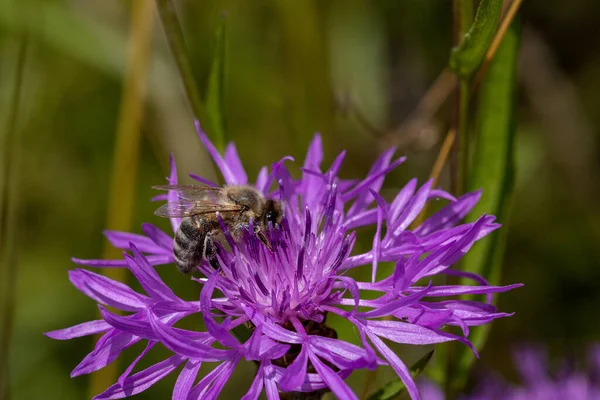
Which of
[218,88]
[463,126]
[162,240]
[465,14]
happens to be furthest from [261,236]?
[465,14]

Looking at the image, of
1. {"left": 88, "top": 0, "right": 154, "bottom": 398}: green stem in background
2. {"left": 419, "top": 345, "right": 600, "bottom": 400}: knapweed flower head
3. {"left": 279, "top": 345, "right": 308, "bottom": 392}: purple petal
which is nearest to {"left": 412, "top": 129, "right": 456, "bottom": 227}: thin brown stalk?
{"left": 279, "top": 345, "right": 308, "bottom": 392}: purple petal

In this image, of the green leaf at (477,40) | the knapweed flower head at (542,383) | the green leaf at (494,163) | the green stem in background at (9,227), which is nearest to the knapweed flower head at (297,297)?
the green leaf at (494,163)

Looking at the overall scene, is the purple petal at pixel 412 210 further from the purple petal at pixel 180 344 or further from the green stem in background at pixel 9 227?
the green stem in background at pixel 9 227

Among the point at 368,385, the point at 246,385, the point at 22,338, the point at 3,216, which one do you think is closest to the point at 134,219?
the point at 22,338

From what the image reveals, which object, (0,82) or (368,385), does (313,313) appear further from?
(0,82)

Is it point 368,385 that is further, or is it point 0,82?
point 0,82

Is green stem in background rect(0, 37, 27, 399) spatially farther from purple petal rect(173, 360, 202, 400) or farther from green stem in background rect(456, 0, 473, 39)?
green stem in background rect(456, 0, 473, 39)
